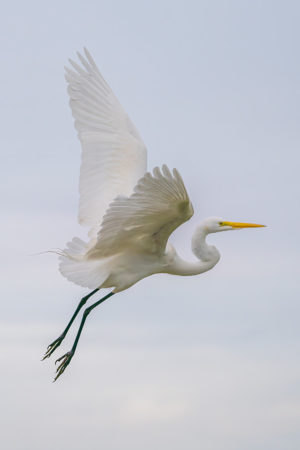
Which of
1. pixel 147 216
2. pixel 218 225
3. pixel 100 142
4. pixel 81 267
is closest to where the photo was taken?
pixel 147 216

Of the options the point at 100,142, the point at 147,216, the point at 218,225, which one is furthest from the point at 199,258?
the point at 100,142

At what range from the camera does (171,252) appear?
12.3 metres

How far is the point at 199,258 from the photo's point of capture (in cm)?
1258

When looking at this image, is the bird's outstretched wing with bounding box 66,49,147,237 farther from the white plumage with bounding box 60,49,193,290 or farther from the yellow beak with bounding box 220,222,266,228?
the yellow beak with bounding box 220,222,266,228

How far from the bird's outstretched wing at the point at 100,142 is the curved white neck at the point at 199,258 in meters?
1.10

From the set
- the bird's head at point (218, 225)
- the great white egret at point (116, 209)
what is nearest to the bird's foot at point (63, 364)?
the great white egret at point (116, 209)

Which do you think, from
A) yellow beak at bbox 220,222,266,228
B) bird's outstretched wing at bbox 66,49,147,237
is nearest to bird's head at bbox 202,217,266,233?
yellow beak at bbox 220,222,266,228

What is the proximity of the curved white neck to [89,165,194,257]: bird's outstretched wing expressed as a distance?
1.90ft

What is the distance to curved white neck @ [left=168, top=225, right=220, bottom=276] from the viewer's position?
40.9 ft

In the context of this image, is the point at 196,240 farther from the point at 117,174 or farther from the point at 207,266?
the point at 117,174

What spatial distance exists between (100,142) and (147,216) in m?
2.75

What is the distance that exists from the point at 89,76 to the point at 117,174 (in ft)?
4.85

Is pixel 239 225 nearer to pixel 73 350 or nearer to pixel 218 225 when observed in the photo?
pixel 218 225

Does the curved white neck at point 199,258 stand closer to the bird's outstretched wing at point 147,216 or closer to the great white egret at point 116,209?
the great white egret at point 116,209
